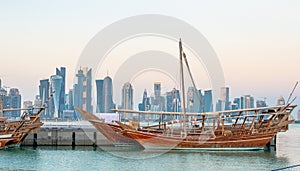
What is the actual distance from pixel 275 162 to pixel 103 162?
15611 mm

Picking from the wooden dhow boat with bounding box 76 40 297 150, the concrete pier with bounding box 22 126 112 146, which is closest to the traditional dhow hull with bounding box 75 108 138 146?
the wooden dhow boat with bounding box 76 40 297 150

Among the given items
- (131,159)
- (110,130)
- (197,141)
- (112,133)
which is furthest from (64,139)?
(197,141)

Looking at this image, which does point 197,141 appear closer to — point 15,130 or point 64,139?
point 64,139

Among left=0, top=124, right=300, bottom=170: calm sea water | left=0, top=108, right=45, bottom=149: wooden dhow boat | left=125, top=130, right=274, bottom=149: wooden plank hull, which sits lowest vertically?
left=0, top=124, right=300, bottom=170: calm sea water

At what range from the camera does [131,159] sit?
40.7 meters

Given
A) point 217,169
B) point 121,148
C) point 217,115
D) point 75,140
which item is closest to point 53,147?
point 75,140

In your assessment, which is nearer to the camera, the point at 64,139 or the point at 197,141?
the point at 197,141

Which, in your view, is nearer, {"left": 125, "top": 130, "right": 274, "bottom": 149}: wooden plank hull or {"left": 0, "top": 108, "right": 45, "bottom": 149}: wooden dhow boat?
{"left": 0, "top": 108, "right": 45, "bottom": 149}: wooden dhow boat

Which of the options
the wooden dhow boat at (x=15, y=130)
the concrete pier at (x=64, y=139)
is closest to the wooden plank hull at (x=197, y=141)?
the concrete pier at (x=64, y=139)

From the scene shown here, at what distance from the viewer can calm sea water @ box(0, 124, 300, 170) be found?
1419 inches

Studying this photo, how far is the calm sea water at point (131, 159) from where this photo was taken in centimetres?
3603

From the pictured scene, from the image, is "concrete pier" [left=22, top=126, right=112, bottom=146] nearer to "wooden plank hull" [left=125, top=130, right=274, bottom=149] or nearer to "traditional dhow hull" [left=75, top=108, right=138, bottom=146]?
"traditional dhow hull" [left=75, top=108, right=138, bottom=146]

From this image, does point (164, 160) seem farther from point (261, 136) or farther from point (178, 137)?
point (261, 136)

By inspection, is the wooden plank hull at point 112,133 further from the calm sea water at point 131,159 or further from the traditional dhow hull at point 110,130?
the calm sea water at point 131,159
